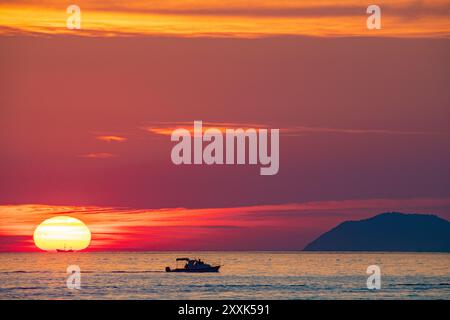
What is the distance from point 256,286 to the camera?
10412cm

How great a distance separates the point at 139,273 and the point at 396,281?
115 feet
